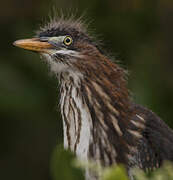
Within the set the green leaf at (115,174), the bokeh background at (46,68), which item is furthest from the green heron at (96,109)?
the green leaf at (115,174)

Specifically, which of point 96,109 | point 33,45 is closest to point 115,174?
point 96,109

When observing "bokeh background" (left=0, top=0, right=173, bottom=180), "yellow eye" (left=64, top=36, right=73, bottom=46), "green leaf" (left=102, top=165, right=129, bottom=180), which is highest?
"yellow eye" (left=64, top=36, right=73, bottom=46)

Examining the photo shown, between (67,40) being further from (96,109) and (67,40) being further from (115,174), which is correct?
(115,174)

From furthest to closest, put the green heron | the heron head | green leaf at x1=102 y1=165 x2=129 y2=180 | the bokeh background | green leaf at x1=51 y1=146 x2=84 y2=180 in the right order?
1. the bokeh background
2. the heron head
3. the green heron
4. green leaf at x1=51 y1=146 x2=84 y2=180
5. green leaf at x1=102 y1=165 x2=129 y2=180

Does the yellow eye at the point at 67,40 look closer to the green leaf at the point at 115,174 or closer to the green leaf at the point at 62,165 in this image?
the green leaf at the point at 62,165

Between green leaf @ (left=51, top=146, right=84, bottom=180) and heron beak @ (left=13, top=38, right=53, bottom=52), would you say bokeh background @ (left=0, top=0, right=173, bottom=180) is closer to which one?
heron beak @ (left=13, top=38, right=53, bottom=52)

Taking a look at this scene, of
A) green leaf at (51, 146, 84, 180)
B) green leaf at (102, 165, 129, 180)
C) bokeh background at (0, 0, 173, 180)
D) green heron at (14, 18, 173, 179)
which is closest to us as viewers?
green leaf at (102, 165, 129, 180)

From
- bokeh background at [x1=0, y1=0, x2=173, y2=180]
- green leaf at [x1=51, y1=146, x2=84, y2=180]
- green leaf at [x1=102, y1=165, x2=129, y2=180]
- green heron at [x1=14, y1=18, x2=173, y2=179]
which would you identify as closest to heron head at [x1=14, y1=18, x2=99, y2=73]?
green heron at [x1=14, y1=18, x2=173, y2=179]

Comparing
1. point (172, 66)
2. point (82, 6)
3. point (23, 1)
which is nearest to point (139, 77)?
point (172, 66)
